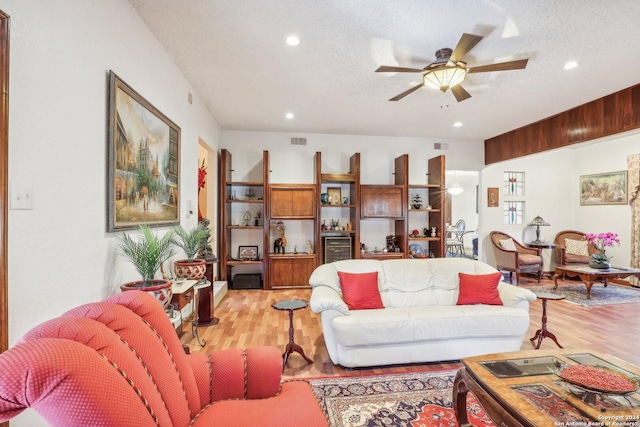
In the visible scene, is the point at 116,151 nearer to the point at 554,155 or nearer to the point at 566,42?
the point at 566,42

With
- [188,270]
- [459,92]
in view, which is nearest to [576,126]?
[459,92]

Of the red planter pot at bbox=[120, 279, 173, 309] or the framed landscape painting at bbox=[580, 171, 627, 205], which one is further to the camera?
the framed landscape painting at bbox=[580, 171, 627, 205]

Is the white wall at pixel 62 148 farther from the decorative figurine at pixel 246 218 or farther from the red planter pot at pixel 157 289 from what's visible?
the decorative figurine at pixel 246 218

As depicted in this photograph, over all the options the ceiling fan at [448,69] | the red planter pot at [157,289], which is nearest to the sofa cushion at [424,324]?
the red planter pot at [157,289]

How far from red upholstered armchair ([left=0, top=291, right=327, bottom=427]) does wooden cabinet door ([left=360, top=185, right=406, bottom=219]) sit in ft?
14.9

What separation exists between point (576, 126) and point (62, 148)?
5.78 m

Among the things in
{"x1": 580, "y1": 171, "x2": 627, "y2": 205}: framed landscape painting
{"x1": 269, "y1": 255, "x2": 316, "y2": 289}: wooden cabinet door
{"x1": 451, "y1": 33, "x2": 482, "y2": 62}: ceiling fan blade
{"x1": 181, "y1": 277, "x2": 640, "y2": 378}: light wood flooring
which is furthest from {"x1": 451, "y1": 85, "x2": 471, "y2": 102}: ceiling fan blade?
{"x1": 580, "y1": 171, "x2": 627, "y2": 205}: framed landscape painting

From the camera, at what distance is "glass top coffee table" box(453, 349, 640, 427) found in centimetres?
148

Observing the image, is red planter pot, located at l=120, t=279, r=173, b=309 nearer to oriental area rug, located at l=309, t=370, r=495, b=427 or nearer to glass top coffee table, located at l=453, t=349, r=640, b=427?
oriental area rug, located at l=309, t=370, r=495, b=427

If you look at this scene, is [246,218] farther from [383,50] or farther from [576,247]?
[576,247]

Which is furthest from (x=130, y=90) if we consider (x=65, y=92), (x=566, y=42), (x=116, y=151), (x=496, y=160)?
(x=496, y=160)

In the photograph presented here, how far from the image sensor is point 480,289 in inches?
126

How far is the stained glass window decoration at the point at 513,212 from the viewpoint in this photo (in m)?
7.19

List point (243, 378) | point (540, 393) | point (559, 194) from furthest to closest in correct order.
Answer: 1. point (559, 194)
2. point (540, 393)
3. point (243, 378)
